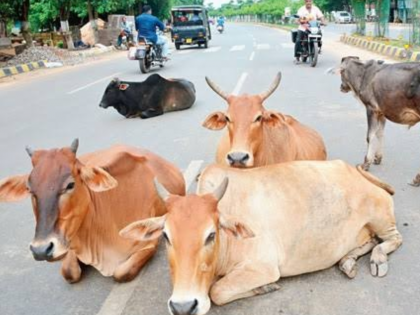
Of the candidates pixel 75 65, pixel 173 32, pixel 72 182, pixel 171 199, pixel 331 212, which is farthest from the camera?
pixel 173 32

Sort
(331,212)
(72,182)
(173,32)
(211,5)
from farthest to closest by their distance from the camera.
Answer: (211,5)
(173,32)
(331,212)
(72,182)

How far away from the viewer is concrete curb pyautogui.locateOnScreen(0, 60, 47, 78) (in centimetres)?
1736

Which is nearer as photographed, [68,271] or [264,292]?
[264,292]

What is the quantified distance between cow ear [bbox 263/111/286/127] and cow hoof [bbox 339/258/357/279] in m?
1.50

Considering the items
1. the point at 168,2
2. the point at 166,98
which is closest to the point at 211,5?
the point at 168,2

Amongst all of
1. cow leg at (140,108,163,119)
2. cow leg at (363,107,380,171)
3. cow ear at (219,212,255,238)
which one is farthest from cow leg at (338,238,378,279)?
cow leg at (140,108,163,119)

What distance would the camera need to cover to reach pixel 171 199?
9.89 ft

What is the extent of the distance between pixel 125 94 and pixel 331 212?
21.0 feet

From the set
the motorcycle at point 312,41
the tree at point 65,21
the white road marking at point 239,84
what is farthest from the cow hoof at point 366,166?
the tree at point 65,21

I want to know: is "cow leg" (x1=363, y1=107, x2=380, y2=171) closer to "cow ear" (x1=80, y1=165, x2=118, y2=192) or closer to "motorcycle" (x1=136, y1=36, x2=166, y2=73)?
"cow ear" (x1=80, y1=165, x2=118, y2=192)

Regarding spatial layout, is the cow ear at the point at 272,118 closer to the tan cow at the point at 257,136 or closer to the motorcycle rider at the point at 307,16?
the tan cow at the point at 257,136

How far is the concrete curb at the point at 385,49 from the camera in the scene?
47.0ft

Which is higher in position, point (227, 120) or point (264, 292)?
point (227, 120)

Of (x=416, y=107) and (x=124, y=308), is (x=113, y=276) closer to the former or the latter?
(x=124, y=308)
